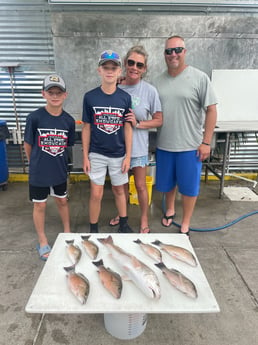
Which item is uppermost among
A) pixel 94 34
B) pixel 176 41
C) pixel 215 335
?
pixel 94 34

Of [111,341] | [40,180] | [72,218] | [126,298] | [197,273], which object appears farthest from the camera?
[72,218]

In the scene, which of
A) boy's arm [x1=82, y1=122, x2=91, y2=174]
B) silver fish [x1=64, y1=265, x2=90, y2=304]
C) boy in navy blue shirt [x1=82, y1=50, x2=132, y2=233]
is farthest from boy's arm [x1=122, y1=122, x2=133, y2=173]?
silver fish [x1=64, y1=265, x2=90, y2=304]

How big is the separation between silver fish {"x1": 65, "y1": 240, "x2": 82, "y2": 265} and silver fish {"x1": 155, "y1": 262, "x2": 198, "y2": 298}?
1.71ft

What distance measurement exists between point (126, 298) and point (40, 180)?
54.3 inches

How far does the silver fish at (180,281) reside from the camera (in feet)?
4.47

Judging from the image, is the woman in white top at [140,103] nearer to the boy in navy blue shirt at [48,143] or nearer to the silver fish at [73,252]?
the boy in navy blue shirt at [48,143]

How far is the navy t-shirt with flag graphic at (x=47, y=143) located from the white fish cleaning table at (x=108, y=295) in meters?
0.85

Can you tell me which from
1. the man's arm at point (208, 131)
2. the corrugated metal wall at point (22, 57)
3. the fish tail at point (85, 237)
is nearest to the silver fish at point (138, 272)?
the fish tail at point (85, 237)

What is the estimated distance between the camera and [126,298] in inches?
52.8

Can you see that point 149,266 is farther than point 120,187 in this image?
No

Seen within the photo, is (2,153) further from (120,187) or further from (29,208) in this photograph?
(120,187)

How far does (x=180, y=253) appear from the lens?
5.42 ft

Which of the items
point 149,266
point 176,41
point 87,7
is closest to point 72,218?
point 149,266

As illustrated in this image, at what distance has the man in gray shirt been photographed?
2.40 metres
